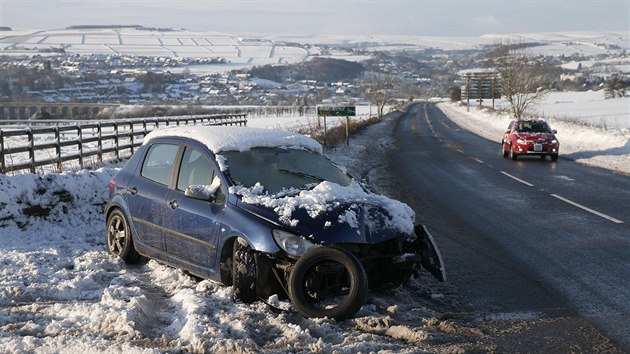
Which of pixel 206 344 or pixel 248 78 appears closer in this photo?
pixel 206 344

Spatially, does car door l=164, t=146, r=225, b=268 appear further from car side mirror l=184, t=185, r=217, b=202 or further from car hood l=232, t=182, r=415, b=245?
car hood l=232, t=182, r=415, b=245

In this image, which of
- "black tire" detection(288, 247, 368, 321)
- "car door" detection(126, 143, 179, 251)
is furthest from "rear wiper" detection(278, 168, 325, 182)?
"black tire" detection(288, 247, 368, 321)

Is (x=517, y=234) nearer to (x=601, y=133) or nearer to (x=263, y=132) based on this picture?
(x=263, y=132)

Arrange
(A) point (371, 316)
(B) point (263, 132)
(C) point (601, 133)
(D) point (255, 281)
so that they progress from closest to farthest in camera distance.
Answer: (A) point (371, 316), (D) point (255, 281), (B) point (263, 132), (C) point (601, 133)

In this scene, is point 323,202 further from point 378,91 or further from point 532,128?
point 378,91

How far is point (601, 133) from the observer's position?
3331 centimetres

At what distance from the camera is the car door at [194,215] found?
6.56 metres

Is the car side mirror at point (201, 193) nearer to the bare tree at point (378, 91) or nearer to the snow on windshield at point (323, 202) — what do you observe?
the snow on windshield at point (323, 202)

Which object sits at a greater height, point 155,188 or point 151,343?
point 155,188

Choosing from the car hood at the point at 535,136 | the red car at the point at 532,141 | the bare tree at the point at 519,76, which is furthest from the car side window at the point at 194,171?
the bare tree at the point at 519,76

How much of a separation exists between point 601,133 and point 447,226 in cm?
2536

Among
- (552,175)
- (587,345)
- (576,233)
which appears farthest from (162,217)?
(552,175)

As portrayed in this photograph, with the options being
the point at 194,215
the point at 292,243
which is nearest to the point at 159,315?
the point at 194,215

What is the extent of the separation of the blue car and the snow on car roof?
0.01 m
